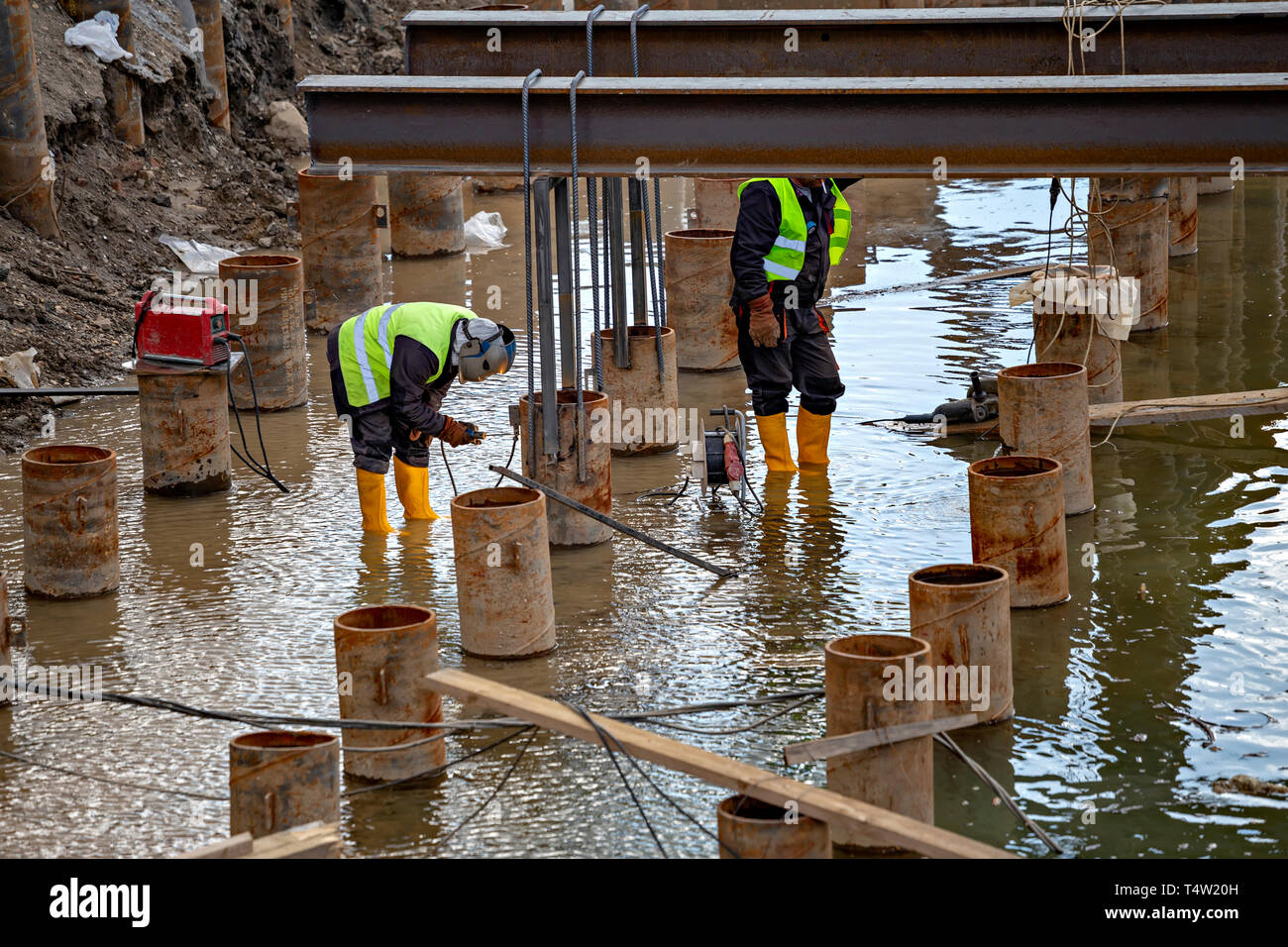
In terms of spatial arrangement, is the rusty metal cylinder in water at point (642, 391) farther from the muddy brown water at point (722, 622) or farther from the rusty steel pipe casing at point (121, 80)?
the rusty steel pipe casing at point (121, 80)

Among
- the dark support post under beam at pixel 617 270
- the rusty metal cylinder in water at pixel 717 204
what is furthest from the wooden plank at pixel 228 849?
the rusty metal cylinder in water at pixel 717 204

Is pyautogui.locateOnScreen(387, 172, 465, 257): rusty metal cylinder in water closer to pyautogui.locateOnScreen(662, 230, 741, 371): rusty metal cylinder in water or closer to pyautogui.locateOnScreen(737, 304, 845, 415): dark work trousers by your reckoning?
pyautogui.locateOnScreen(662, 230, 741, 371): rusty metal cylinder in water

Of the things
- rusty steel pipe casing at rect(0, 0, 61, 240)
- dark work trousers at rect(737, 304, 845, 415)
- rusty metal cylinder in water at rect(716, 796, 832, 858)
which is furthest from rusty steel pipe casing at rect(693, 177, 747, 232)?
rusty metal cylinder in water at rect(716, 796, 832, 858)

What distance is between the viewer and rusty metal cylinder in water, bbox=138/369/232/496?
31.1ft

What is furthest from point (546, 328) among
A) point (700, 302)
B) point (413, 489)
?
point (700, 302)

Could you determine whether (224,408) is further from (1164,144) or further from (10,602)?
(1164,144)

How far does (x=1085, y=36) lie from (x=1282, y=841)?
464cm

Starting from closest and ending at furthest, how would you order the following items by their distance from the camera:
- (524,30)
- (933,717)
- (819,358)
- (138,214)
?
(933,717) < (524,30) < (819,358) < (138,214)

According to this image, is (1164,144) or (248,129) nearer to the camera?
(1164,144)

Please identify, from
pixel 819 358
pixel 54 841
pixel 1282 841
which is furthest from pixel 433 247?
pixel 1282 841

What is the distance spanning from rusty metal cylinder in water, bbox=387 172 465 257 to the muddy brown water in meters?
3.45

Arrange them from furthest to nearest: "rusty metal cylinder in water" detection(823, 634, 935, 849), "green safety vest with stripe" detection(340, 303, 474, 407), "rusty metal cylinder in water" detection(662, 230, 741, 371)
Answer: "rusty metal cylinder in water" detection(662, 230, 741, 371)
"green safety vest with stripe" detection(340, 303, 474, 407)
"rusty metal cylinder in water" detection(823, 634, 935, 849)

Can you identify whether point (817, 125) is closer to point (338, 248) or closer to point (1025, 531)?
point (1025, 531)
